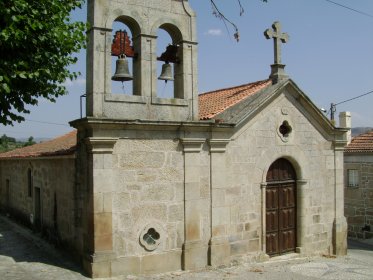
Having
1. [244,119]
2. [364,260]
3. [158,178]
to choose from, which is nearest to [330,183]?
[364,260]

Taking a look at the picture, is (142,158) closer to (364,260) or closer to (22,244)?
(22,244)

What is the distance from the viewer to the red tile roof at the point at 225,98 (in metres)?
10.4

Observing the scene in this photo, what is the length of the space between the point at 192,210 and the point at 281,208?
2910mm

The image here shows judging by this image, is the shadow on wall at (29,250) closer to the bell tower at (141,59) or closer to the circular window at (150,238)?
the circular window at (150,238)

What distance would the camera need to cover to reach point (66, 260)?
29.2ft

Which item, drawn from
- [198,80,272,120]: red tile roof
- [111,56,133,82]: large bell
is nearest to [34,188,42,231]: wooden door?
[198,80,272,120]: red tile roof

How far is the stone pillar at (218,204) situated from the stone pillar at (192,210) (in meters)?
0.28

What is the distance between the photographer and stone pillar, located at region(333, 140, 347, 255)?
11.4m

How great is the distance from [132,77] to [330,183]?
648cm

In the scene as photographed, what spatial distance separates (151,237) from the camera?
27.6ft

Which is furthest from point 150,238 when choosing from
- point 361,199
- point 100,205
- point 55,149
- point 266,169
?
point 361,199

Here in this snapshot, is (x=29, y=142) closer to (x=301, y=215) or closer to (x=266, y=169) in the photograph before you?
(x=266, y=169)

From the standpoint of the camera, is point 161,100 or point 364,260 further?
point 364,260

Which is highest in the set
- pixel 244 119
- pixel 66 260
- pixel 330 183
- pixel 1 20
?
pixel 1 20
